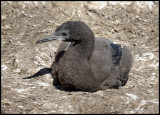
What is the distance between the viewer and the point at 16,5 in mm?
11883

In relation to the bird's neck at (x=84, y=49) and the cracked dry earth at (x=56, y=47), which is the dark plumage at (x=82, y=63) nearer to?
→ the bird's neck at (x=84, y=49)

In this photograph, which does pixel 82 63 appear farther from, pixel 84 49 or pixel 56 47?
pixel 56 47

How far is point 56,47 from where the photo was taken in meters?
9.58

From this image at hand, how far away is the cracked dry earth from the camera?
662 cm

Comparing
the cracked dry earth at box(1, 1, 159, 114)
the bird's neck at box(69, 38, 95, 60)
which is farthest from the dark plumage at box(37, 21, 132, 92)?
the cracked dry earth at box(1, 1, 159, 114)

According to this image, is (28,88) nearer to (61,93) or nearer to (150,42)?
(61,93)

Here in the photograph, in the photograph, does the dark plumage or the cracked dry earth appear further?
the dark plumage

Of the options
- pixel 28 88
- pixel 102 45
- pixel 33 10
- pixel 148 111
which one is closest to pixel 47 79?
pixel 28 88

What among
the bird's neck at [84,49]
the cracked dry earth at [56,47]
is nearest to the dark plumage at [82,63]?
the bird's neck at [84,49]

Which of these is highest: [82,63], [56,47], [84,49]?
[84,49]

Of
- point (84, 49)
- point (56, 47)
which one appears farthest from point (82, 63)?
point (56, 47)

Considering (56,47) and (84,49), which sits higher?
(84,49)

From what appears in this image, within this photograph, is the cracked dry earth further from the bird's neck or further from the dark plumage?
the bird's neck

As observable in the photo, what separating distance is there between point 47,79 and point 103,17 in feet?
15.0
